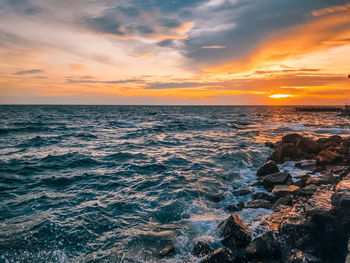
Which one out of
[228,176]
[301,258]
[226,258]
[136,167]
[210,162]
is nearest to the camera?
[301,258]

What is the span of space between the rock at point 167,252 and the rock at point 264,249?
5.87 ft

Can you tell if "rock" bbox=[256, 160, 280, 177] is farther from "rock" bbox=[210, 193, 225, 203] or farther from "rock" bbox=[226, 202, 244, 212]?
"rock" bbox=[226, 202, 244, 212]

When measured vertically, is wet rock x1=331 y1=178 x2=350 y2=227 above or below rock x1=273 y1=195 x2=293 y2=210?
above

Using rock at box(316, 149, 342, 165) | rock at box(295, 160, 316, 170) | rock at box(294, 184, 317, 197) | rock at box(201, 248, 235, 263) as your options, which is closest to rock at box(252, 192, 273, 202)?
rock at box(294, 184, 317, 197)

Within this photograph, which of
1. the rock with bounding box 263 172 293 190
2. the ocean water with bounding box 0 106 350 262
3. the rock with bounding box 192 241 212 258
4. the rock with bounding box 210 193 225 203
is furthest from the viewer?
the rock with bounding box 263 172 293 190

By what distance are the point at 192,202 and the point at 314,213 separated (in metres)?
4.29

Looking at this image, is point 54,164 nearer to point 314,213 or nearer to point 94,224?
point 94,224

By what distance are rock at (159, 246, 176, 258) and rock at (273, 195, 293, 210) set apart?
3.84 m

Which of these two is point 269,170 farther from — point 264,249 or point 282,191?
point 264,249

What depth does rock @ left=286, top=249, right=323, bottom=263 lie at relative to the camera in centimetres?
419

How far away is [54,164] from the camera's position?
13539mm

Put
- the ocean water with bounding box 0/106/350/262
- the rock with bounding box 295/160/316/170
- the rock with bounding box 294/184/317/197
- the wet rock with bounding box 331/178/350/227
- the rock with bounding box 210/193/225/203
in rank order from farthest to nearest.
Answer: the rock with bounding box 295/160/316/170 → the rock with bounding box 210/193/225/203 → the rock with bounding box 294/184/317/197 → the ocean water with bounding box 0/106/350/262 → the wet rock with bounding box 331/178/350/227

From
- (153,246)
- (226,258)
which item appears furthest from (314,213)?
(153,246)

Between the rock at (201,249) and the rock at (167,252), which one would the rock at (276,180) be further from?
the rock at (167,252)
